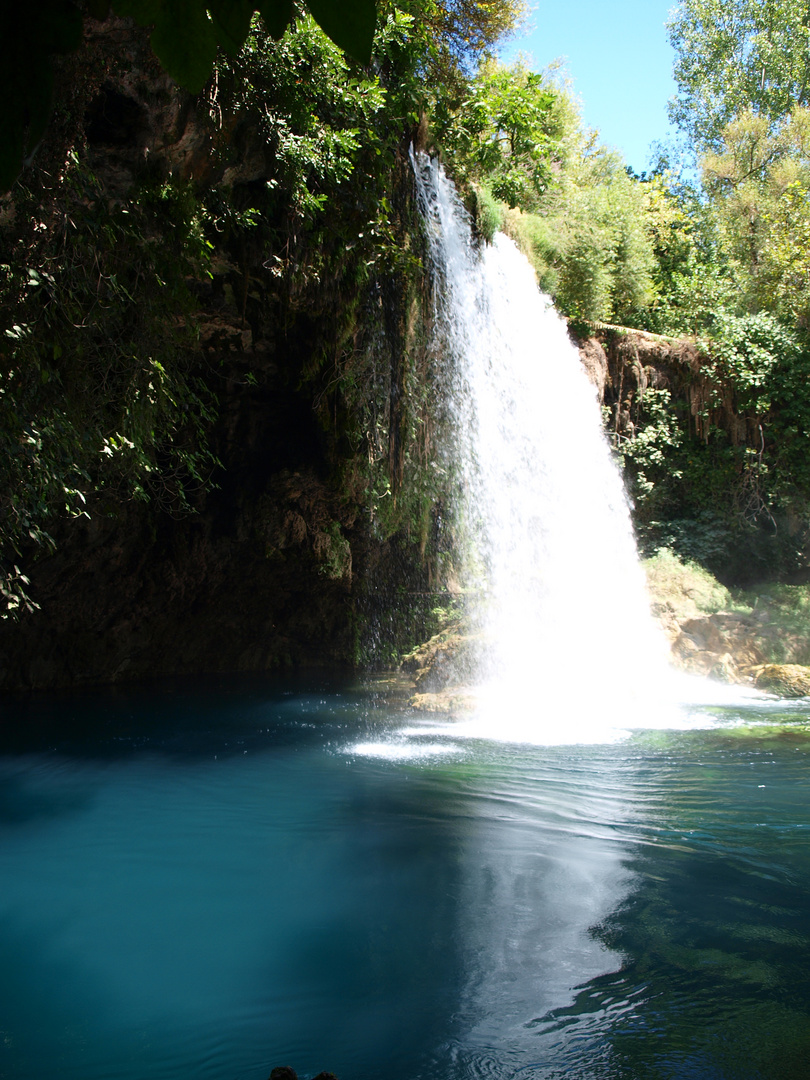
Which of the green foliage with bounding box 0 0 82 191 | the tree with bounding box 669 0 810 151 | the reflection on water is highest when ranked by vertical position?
the tree with bounding box 669 0 810 151

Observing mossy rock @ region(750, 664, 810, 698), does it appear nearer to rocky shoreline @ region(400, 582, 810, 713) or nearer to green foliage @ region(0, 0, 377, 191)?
rocky shoreline @ region(400, 582, 810, 713)

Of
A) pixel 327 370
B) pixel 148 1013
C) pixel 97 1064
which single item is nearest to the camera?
pixel 97 1064

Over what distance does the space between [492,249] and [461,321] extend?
1834 millimetres

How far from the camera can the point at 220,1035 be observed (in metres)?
2.82

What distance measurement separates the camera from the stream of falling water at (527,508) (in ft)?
34.0

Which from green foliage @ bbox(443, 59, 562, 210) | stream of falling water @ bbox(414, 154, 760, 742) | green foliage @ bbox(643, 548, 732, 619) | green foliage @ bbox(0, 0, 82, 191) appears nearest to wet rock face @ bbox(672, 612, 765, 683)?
green foliage @ bbox(643, 548, 732, 619)

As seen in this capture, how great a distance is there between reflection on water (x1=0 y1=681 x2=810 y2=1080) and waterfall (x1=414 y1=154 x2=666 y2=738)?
3985 mm

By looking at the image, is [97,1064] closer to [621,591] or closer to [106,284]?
[106,284]

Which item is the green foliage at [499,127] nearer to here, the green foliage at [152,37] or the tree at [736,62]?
the green foliage at [152,37]

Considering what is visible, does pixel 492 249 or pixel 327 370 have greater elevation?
pixel 492 249

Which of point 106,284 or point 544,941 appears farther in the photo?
point 106,284

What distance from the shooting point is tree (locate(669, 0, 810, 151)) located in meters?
24.2

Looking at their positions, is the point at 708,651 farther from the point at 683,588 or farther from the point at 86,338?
the point at 86,338

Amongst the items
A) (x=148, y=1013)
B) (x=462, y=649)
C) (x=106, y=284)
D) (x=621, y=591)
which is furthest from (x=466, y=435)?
(x=148, y=1013)
